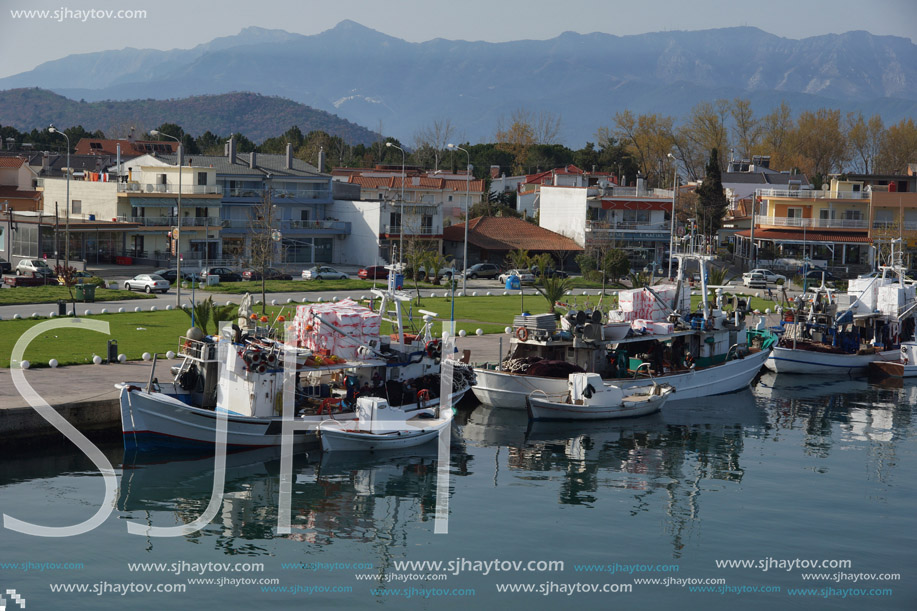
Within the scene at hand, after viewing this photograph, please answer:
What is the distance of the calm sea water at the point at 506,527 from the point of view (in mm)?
19406

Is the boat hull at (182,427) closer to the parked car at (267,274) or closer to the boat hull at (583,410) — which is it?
the boat hull at (583,410)

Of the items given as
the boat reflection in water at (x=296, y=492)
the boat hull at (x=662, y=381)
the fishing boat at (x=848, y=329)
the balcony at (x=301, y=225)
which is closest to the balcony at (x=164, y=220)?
the balcony at (x=301, y=225)

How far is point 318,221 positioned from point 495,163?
2058 inches

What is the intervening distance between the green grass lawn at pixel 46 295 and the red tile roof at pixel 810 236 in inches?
2124

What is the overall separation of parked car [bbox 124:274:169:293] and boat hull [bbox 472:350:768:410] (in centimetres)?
2667

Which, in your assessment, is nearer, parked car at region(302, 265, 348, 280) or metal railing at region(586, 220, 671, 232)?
parked car at region(302, 265, 348, 280)

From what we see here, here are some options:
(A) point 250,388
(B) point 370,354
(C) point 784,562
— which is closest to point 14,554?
(A) point 250,388

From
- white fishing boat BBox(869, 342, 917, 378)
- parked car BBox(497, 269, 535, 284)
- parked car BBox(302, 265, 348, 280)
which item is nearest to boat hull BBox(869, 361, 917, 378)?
white fishing boat BBox(869, 342, 917, 378)

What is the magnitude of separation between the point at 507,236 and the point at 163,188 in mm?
27155

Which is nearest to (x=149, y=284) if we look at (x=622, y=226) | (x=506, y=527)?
(x=506, y=527)

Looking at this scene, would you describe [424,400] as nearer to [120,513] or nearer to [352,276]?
[120,513]

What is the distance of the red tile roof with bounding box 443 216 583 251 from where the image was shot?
79750 millimetres

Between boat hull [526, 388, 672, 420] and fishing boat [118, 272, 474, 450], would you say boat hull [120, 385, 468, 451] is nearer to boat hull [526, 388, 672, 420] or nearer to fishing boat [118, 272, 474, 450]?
fishing boat [118, 272, 474, 450]

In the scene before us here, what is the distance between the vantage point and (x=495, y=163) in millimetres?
127750
